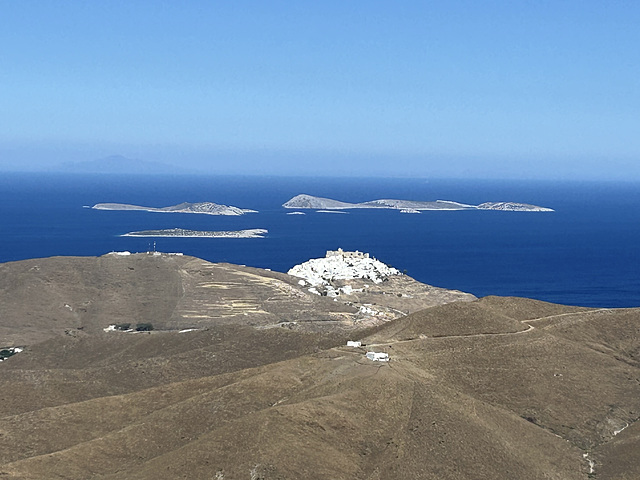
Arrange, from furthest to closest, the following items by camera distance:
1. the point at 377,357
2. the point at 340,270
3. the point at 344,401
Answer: the point at 340,270
the point at 377,357
the point at 344,401

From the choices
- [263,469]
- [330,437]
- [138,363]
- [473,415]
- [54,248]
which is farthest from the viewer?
[54,248]

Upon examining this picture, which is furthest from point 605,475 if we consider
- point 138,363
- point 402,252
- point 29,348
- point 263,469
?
point 402,252

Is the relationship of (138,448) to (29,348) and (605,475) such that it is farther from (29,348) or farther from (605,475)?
(29,348)

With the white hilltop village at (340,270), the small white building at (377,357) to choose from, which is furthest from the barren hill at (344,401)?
the white hilltop village at (340,270)

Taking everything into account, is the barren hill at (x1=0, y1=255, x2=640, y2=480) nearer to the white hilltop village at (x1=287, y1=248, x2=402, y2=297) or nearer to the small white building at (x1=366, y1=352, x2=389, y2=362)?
the small white building at (x1=366, y1=352, x2=389, y2=362)

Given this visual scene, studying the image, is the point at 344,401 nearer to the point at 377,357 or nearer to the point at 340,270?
the point at 377,357

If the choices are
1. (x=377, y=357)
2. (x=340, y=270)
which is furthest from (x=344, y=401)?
(x=340, y=270)

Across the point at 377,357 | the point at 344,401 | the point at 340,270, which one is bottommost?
the point at 340,270

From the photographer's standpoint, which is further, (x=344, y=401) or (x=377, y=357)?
(x=377, y=357)

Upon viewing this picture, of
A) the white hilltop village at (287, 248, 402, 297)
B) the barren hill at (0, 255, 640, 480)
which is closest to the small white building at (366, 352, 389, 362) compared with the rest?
the barren hill at (0, 255, 640, 480)
